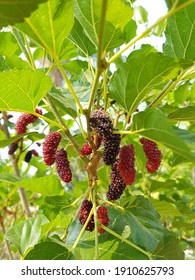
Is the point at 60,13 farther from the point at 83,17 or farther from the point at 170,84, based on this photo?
the point at 170,84

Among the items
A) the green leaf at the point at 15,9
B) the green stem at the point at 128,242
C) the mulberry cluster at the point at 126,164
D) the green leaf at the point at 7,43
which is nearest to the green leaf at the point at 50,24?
the green leaf at the point at 15,9

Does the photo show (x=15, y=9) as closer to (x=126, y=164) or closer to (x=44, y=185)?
(x=126, y=164)

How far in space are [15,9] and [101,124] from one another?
0.28m

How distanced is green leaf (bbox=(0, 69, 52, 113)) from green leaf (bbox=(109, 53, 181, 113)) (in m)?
0.14

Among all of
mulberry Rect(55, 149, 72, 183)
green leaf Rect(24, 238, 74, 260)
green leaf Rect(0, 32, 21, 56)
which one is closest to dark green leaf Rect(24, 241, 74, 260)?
green leaf Rect(24, 238, 74, 260)

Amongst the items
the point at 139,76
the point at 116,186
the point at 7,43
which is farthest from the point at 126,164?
the point at 7,43

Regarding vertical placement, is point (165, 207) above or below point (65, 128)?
below

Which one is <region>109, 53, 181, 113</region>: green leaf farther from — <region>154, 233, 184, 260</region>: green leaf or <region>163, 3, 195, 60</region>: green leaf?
<region>154, 233, 184, 260</region>: green leaf

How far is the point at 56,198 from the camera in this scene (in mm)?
912

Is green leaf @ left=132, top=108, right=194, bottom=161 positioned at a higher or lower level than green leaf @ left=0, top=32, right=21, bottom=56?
lower

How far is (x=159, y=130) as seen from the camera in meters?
0.59

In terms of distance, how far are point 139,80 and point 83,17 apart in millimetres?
167

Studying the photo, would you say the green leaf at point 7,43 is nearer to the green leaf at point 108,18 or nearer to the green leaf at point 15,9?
the green leaf at point 108,18

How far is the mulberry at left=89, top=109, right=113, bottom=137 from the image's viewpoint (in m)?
0.73
